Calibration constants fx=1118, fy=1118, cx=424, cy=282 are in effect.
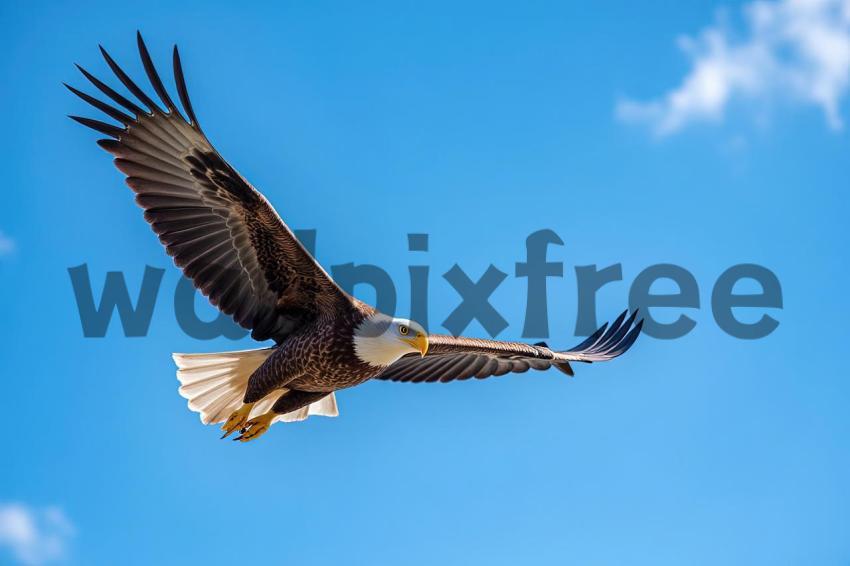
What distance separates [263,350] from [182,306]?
88 centimetres

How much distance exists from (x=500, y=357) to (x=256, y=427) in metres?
2.86

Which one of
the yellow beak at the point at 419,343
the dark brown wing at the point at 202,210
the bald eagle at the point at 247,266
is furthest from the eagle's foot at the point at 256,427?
the yellow beak at the point at 419,343

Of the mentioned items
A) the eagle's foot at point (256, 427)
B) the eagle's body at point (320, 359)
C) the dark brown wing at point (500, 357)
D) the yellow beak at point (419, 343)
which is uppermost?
the dark brown wing at point (500, 357)

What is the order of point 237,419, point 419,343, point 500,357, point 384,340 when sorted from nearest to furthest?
point 384,340 < point 419,343 < point 237,419 < point 500,357

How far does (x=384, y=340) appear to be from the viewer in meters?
9.98

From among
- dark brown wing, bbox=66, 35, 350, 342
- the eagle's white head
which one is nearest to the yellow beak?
the eagle's white head

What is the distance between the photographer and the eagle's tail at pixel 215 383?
11.0 meters

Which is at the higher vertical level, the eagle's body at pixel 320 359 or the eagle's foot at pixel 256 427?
the eagle's body at pixel 320 359

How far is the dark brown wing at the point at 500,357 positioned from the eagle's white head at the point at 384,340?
1.11 meters

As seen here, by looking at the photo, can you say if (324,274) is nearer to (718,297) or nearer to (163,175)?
(163,175)

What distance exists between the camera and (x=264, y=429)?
10812mm

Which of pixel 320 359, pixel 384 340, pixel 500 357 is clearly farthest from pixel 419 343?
pixel 500 357

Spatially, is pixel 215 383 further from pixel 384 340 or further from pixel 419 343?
pixel 419 343

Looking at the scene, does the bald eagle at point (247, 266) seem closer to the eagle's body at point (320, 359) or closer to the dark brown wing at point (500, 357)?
the eagle's body at point (320, 359)
